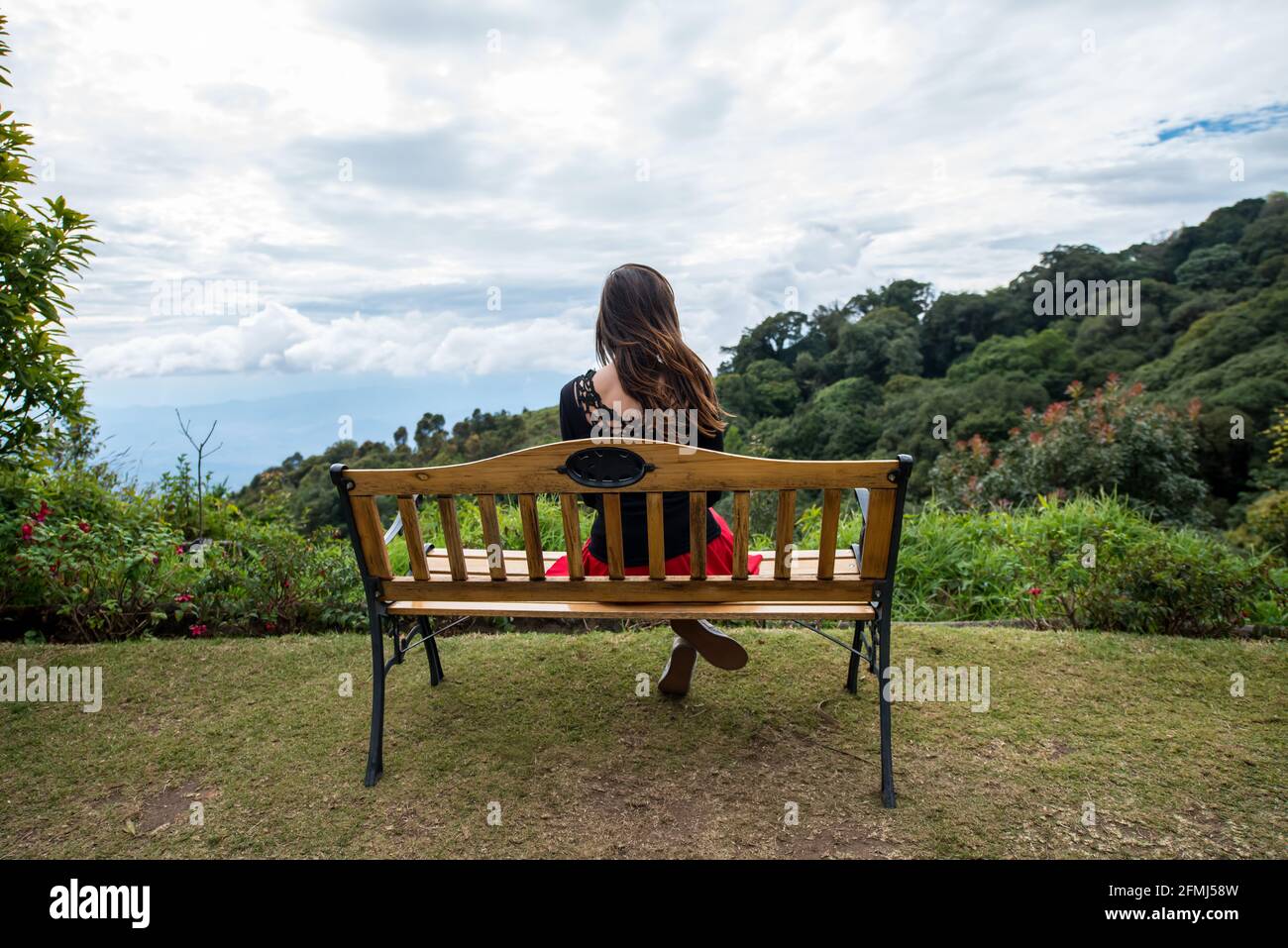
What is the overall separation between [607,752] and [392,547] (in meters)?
3.66

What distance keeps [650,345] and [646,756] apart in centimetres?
142

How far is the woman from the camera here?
9.40 ft

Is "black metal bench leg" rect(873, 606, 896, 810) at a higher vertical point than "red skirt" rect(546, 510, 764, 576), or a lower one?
lower

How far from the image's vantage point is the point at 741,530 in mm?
2543

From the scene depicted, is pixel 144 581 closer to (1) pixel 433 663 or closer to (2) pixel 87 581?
(2) pixel 87 581

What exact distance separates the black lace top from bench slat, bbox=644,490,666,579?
19cm

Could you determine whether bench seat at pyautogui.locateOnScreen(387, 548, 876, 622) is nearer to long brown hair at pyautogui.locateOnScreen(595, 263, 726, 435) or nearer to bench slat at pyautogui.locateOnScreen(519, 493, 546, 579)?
bench slat at pyautogui.locateOnScreen(519, 493, 546, 579)

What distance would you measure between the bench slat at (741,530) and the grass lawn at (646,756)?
2.37ft

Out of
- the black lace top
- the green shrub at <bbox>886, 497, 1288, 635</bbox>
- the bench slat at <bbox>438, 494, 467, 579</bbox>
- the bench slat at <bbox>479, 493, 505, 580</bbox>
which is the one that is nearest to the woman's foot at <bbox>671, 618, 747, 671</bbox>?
the black lace top

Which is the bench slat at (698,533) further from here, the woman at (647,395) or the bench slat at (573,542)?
the bench slat at (573,542)

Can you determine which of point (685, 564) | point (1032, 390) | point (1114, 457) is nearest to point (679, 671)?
point (685, 564)
